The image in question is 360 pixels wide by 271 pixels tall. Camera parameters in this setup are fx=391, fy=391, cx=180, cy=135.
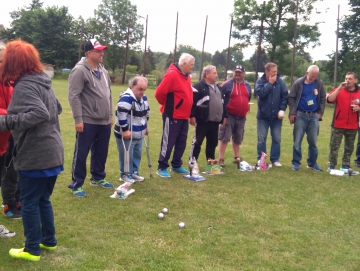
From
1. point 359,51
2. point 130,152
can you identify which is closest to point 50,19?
point 359,51

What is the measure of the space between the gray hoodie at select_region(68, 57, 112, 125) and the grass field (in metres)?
1.09

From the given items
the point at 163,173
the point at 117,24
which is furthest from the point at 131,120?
the point at 117,24

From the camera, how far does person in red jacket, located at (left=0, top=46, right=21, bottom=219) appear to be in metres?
3.84

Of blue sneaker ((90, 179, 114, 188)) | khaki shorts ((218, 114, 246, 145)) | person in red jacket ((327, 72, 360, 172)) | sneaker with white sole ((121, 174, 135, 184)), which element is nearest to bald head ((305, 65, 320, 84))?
person in red jacket ((327, 72, 360, 172))

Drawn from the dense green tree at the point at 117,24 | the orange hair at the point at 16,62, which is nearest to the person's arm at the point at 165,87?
the orange hair at the point at 16,62

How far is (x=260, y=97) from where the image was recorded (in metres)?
7.54

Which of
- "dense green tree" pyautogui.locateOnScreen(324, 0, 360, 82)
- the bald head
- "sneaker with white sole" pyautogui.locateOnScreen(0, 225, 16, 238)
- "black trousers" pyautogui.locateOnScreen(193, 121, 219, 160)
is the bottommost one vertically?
"sneaker with white sole" pyautogui.locateOnScreen(0, 225, 16, 238)

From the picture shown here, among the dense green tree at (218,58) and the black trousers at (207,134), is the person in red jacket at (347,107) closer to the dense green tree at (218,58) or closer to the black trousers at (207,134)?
the black trousers at (207,134)

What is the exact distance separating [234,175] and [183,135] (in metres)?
1.17

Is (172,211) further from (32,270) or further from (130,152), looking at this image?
(32,270)

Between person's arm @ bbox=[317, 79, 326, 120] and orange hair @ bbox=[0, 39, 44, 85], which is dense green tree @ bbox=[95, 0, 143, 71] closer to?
person's arm @ bbox=[317, 79, 326, 120]

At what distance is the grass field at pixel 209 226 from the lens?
11.9ft

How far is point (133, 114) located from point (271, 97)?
116 inches

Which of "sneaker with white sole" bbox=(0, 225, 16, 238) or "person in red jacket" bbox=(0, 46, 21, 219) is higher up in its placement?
"person in red jacket" bbox=(0, 46, 21, 219)
